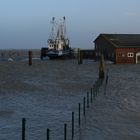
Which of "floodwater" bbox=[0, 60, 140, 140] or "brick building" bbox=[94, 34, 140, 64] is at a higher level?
"brick building" bbox=[94, 34, 140, 64]

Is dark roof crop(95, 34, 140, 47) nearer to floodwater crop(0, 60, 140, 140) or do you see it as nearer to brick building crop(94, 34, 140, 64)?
brick building crop(94, 34, 140, 64)

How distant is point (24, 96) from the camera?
35.8 meters

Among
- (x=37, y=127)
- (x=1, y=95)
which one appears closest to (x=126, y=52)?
(x=1, y=95)

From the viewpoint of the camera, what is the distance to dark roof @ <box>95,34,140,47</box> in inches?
3944

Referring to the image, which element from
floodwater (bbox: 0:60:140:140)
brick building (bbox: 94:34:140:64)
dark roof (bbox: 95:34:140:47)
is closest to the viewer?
floodwater (bbox: 0:60:140:140)

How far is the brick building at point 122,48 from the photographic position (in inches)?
3871

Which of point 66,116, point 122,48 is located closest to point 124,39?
point 122,48

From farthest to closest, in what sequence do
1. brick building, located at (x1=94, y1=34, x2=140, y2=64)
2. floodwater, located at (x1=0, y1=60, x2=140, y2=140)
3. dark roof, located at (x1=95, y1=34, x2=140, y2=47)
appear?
dark roof, located at (x1=95, y1=34, x2=140, y2=47), brick building, located at (x1=94, y1=34, x2=140, y2=64), floodwater, located at (x1=0, y1=60, x2=140, y2=140)

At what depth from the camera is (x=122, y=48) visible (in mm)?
98125

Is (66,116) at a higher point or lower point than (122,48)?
lower

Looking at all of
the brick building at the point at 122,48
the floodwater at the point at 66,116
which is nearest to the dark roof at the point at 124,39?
the brick building at the point at 122,48

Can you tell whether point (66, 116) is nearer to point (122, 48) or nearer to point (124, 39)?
point (122, 48)

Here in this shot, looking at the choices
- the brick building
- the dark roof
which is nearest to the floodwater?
the brick building

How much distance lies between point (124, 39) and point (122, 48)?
707 centimetres
